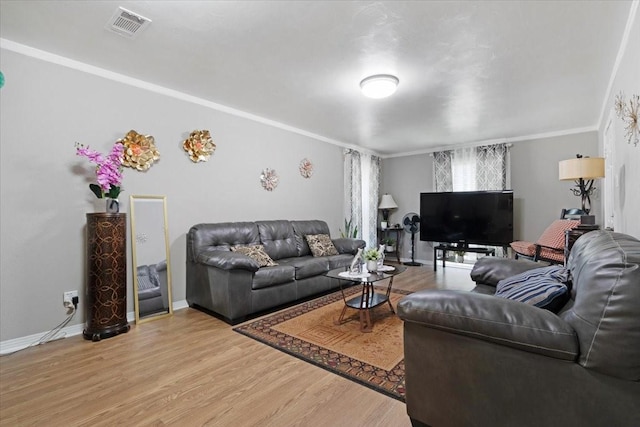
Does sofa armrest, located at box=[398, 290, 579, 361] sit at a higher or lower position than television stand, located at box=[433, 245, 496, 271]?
higher

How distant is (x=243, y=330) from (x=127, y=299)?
127 centimetres

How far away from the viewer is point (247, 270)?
295 cm

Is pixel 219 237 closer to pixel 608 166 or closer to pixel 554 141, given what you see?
pixel 608 166

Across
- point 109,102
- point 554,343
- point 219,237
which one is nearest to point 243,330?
point 219,237

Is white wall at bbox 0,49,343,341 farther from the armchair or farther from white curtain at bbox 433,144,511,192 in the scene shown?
white curtain at bbox 433,144,511,192

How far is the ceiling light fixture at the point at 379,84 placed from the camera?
2.90 metres

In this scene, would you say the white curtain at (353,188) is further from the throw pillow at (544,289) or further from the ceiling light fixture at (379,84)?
the throw pillow at (544,289)

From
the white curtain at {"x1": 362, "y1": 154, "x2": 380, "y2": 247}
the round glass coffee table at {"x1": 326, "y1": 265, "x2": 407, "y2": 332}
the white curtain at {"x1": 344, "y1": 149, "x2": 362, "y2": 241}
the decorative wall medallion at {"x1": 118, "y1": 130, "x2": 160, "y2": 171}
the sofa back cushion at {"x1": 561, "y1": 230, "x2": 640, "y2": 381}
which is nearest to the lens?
the sofa back cushion at {"x1": 561, "y1": 230, "x2": 640, "y2": 381}

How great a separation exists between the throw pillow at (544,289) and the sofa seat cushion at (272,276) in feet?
6.91

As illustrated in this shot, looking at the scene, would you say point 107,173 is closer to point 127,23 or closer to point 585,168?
point 127,23

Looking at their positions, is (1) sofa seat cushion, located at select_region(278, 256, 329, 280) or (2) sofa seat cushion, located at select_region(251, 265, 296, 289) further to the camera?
(1) sofa seat cushion, located at select_region(278, 256, 329, 280)

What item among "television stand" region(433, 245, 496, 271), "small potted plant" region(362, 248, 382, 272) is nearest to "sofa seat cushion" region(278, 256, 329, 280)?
"small potted plant" region(362, 248, 382, 272)

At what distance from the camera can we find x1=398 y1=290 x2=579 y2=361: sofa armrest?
1066 mm

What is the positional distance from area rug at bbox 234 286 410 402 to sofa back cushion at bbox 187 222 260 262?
102cm
